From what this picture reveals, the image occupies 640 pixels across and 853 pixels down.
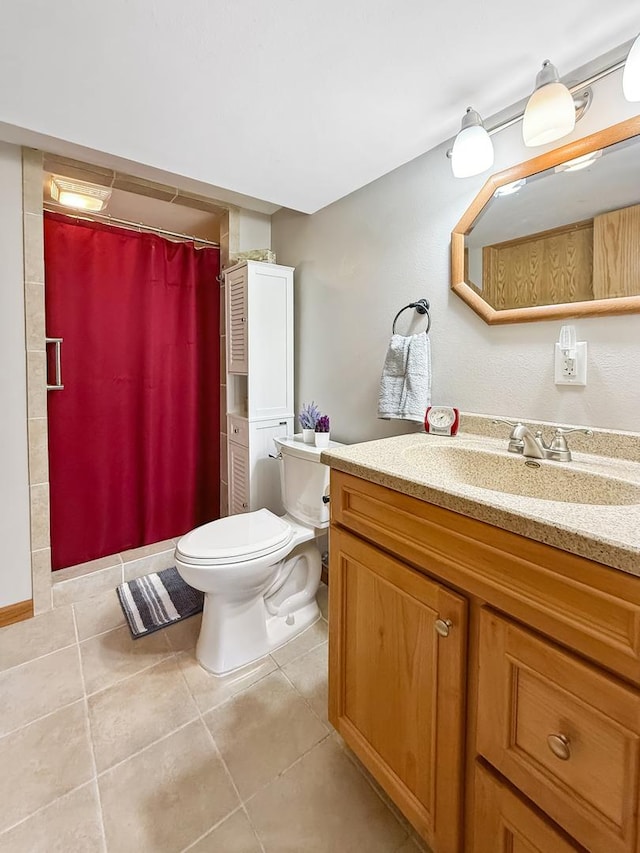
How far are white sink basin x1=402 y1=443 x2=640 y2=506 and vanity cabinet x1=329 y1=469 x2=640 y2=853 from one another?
19 cm

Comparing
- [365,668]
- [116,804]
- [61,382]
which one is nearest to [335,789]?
[365,668]

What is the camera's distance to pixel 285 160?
1499 mm

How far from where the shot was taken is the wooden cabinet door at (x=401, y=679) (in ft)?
2.46

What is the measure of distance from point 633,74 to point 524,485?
0.98 metres

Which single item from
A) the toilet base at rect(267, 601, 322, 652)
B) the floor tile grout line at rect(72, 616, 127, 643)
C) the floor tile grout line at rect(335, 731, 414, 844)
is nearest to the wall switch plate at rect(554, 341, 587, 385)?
the floor tile grout line at rect(335, 731, 414, 844)

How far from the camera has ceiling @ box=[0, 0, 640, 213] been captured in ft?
2.92

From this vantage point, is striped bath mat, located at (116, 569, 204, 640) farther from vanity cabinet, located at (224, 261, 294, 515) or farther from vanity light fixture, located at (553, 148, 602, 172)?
vanity light fixture, located at (553, 148, 602, 172)

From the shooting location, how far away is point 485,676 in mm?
683

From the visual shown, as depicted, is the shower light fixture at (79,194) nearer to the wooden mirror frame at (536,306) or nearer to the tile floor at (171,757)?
the wooden mirror frame at (536,306)

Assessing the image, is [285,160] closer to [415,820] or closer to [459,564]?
[459,564]

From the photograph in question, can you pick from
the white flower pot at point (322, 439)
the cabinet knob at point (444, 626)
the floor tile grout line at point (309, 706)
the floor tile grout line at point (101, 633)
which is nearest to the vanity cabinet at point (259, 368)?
the white flower pot at point (322, 439)

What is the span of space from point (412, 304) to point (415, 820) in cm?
150

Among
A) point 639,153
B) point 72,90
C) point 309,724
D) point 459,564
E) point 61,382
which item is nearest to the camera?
point 459,564

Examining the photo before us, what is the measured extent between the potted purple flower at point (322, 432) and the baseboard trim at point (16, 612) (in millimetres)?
1480
